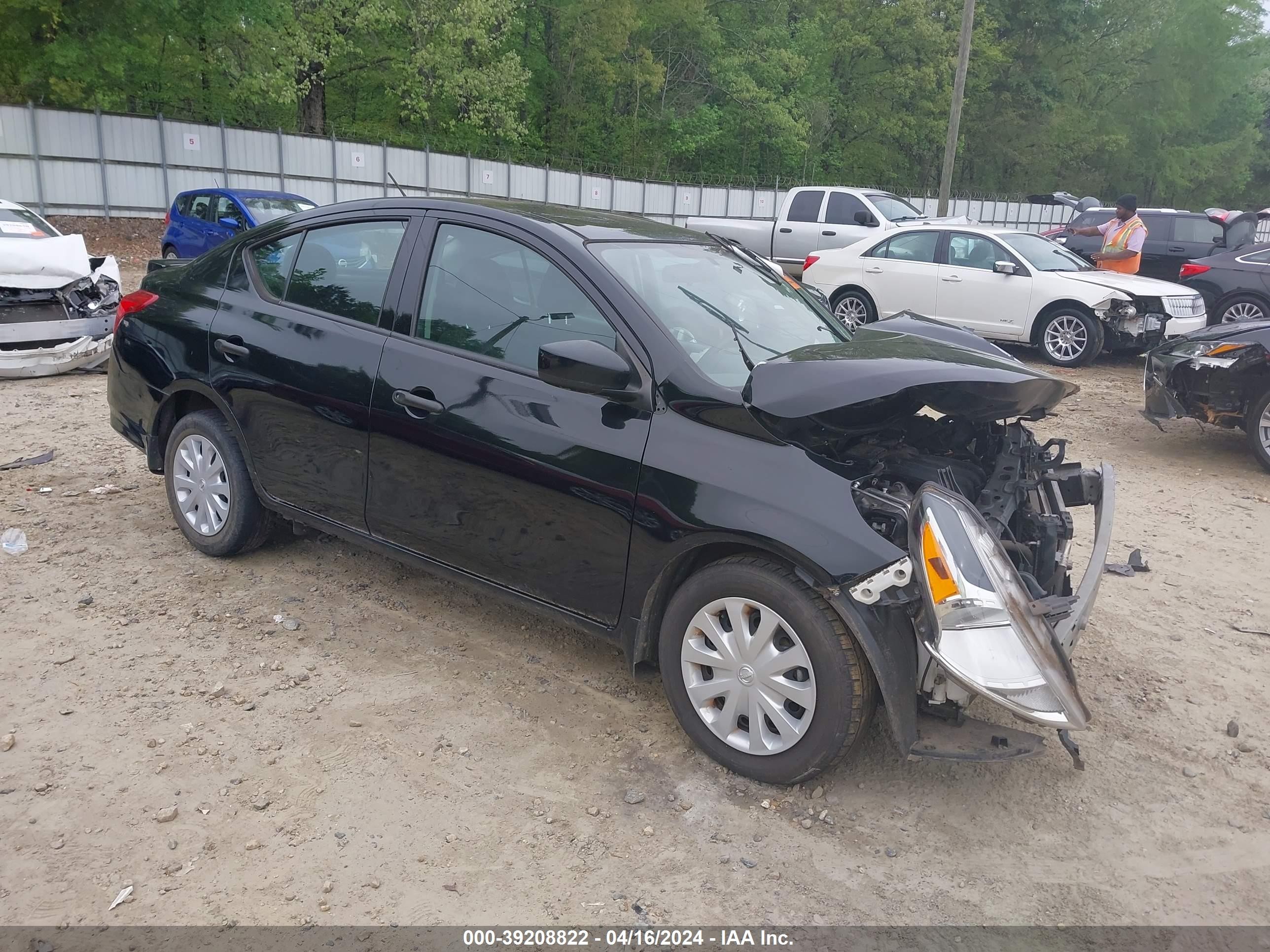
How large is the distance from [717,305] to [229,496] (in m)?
2.52

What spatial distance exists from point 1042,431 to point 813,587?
6167 mm

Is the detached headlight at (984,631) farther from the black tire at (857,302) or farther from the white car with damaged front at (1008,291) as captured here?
the black tire at (857,302)

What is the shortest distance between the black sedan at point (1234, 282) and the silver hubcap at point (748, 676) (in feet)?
37.9

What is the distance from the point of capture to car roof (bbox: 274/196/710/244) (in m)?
3.84

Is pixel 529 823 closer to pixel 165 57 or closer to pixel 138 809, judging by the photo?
pixel 138 809

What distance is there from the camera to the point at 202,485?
189 inches

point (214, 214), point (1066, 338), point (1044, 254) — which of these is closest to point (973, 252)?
point (1044, 254)

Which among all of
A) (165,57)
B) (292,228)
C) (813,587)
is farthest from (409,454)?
(165,57)

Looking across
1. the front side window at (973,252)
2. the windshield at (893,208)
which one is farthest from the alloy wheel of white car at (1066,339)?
the windshield at (893,208)

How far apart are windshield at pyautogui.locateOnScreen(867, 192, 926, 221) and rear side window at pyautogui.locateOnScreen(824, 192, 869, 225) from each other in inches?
11.0

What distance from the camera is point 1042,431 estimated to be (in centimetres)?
838

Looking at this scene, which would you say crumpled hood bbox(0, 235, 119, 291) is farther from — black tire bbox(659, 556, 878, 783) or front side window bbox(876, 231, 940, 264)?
front side window bbox(876, 231, 940, 264)

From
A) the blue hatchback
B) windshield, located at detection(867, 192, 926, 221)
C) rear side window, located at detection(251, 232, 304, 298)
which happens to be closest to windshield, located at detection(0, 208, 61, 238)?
the blue hatchback

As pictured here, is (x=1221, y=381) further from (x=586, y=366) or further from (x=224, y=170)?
(x=224, y=170)
